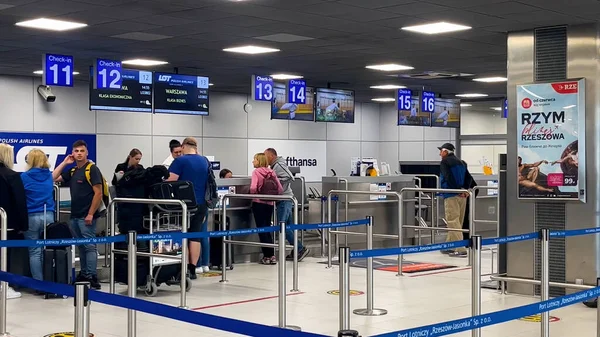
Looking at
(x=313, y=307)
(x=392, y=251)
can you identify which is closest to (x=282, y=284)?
(x=392, y=251)

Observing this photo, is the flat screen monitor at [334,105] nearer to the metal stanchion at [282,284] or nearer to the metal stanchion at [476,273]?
the metal stanchion at [282,284]

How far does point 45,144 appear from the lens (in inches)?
615

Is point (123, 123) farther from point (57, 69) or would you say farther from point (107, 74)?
point (57, 69)

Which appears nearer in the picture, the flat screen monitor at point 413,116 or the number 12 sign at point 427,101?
the flat screen monitor at point 413,116

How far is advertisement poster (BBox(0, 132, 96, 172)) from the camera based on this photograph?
1516cm

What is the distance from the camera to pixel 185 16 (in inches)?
359

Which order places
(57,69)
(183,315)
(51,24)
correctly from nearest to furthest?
(183,315) < (51,24) < (57,69)

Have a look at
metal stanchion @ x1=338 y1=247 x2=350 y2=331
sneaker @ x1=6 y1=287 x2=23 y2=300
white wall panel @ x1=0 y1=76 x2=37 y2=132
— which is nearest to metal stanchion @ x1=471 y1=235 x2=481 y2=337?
metal stanchion @ x1=338 y1=247 x2=350 y2=331

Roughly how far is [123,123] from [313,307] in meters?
9.39

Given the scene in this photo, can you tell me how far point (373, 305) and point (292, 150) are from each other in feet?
38.8

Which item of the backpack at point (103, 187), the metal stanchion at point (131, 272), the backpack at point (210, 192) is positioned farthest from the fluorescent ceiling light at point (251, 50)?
the metal stanchion at point (131, 272)

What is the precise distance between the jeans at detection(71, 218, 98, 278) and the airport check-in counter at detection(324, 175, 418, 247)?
4.68m

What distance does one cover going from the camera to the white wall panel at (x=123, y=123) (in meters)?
16.6

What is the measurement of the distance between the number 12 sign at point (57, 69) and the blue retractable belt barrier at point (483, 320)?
878cm
